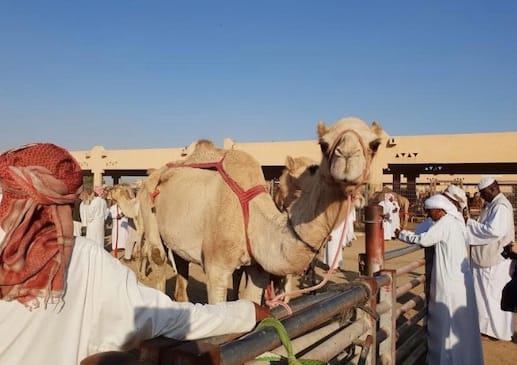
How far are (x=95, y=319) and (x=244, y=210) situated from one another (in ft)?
8.21

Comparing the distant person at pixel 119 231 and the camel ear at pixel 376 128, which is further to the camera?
the distant person at pixel 119 231

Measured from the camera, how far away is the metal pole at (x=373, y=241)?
3273mm

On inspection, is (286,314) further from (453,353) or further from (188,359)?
(453,353)

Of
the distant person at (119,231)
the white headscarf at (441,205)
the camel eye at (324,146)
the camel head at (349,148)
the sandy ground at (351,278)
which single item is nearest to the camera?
the camel head at (349,148)

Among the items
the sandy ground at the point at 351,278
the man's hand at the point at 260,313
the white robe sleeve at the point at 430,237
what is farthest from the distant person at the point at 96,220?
the man's hand at the point at 260,313

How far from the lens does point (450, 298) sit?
4.55m

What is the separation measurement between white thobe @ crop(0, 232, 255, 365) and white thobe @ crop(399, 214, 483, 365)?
11.9ft

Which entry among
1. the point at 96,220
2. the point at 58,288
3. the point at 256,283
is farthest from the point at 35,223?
the point at 96,220

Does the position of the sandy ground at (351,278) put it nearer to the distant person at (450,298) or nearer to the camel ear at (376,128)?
the distant person at (450,298)

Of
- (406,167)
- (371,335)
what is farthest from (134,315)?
(406,167)

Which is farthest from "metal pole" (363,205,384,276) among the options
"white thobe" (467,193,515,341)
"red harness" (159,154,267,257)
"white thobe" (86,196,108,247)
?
"white thobe" (86,196,108,247)

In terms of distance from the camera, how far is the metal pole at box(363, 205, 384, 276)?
10.7ft

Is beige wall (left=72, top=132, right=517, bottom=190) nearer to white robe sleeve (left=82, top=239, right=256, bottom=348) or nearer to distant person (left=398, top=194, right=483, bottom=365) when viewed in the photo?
distant person (left=398, top=194, right=483, bottom=365)

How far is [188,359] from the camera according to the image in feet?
3.74
